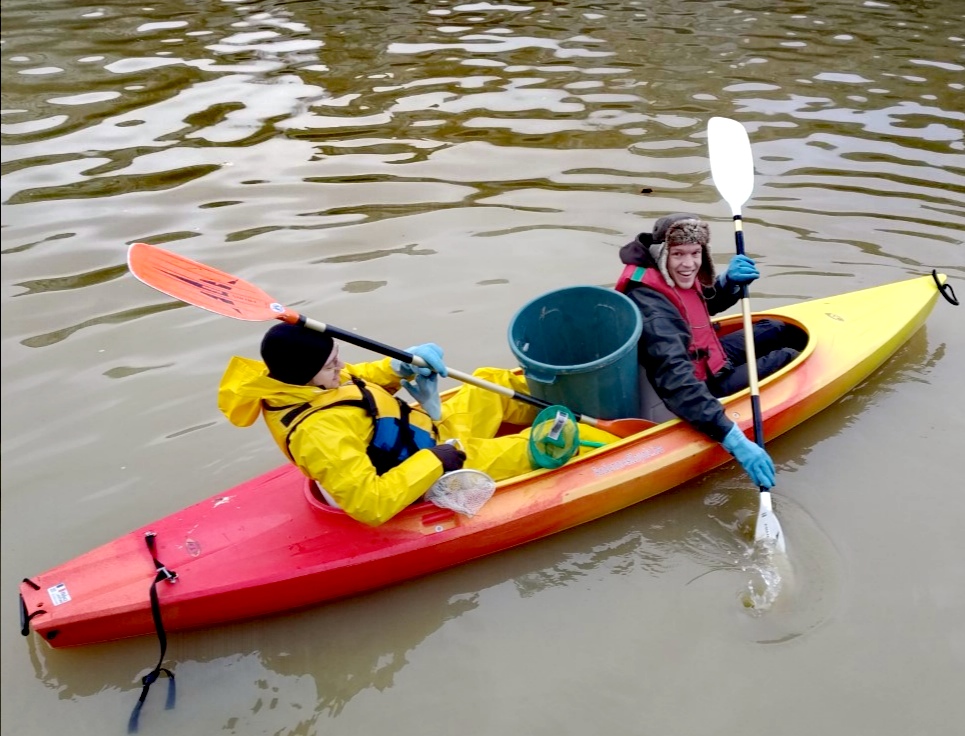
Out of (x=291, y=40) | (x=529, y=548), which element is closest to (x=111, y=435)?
(x=529, y=548)

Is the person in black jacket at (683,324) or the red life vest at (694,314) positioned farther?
the red life vest at (694,314)

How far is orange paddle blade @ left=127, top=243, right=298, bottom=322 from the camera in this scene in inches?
131

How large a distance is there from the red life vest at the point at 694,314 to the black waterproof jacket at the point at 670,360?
0.03 m

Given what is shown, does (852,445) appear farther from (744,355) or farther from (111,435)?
(111,435)

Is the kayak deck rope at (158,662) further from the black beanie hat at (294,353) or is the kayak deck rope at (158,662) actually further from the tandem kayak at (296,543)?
the black beanie hat at (294,353)

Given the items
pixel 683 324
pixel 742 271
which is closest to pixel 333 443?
pixel 683 324

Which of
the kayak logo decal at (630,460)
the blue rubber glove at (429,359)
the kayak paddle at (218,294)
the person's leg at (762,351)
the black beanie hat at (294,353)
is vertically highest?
the kayak paddle at (218,294)

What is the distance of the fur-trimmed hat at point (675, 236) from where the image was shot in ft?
13.0

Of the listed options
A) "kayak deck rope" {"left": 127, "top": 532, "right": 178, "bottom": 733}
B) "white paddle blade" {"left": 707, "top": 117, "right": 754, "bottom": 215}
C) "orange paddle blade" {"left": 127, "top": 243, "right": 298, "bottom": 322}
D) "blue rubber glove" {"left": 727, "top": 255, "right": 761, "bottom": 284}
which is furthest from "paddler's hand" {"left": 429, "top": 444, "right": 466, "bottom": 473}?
"white paddle blade" {"left": 707, "top": 117, "right": 754, "bottom": 215}

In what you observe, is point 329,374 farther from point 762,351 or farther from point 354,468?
point 762,351

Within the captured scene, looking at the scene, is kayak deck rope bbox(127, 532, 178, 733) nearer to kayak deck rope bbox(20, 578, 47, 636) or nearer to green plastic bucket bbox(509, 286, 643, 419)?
kayak deck rope bbox(20, 578, 47, 636)

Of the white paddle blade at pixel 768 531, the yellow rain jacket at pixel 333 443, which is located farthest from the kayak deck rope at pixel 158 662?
the white paddle blade at pixel 768 531

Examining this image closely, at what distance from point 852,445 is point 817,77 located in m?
5.96

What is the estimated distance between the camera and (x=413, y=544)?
3662 mm
